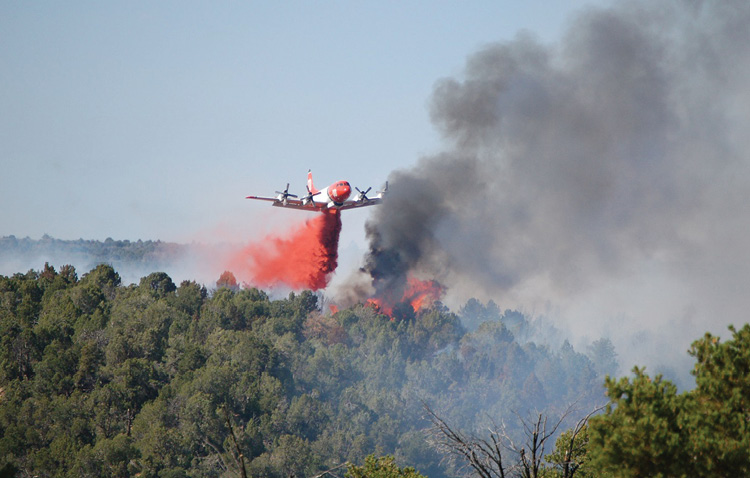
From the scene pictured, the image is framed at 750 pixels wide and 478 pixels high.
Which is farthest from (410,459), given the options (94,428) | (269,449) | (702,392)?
(702,392)

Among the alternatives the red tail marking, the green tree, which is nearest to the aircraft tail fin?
the red tail marking

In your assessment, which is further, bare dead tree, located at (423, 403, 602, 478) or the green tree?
the green tree

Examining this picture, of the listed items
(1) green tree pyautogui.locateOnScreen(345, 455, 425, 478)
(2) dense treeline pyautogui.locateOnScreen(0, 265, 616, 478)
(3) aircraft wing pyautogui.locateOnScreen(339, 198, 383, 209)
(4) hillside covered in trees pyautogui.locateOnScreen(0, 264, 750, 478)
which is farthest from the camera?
(2) dense treeline pyautogui.locateOnScreen(0, 265, 616, 478)

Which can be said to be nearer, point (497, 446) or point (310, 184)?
point (497, 446)

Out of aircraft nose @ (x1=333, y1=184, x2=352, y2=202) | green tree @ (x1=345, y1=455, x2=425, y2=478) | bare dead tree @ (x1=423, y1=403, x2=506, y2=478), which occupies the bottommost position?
green tree @ (x1=345, y1=455, x2=425, y2=478)

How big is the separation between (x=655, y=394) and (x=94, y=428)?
102161 mm

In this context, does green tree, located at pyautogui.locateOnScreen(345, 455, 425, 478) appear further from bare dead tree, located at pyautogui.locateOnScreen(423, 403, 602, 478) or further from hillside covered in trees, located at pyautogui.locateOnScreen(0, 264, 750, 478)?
bare dead tree, located at pyautogui.locateOnScreen(423, 403, 602, 478)

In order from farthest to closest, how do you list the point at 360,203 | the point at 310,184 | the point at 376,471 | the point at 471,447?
the point at 310,184 → the point at 360,203 → the point at 376,471 → the point at 471,447

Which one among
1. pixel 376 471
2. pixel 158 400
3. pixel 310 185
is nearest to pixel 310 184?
pixel 310 185

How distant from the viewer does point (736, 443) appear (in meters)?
29.7

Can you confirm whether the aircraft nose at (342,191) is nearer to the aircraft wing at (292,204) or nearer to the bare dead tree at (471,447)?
the aircraft wing at (292,204)

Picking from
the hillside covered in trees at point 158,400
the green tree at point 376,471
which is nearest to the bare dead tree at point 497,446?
the green tree at point 376,471

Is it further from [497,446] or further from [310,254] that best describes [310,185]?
[497,446]

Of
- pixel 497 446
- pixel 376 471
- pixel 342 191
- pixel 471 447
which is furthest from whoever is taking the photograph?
pixel 342 191
